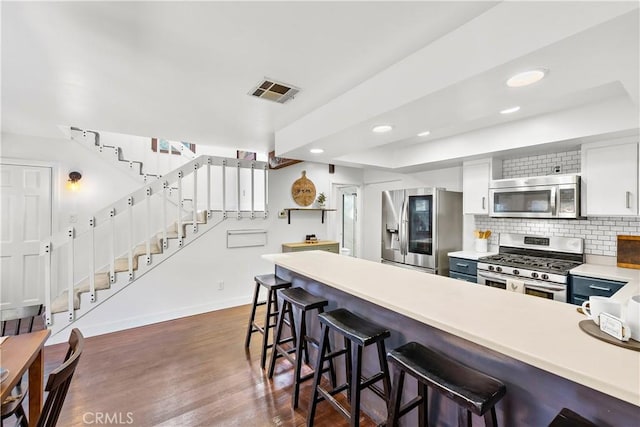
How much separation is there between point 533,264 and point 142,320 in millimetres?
4599

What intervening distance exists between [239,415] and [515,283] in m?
2.88

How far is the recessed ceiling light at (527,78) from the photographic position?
4.86ft

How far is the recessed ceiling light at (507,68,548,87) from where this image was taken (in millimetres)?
1482

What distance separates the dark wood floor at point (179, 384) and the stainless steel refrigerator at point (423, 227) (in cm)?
240

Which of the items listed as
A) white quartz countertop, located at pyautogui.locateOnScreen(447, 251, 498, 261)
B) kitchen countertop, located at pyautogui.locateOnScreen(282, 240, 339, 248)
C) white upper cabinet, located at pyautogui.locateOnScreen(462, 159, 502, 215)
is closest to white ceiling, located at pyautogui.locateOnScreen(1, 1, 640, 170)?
white upper cabinet, located at pyautogui.locateOnScreen(462, 159, 502, 215)

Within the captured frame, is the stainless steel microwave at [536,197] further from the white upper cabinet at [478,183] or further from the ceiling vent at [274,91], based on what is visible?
the ceiling vent at [274,91]

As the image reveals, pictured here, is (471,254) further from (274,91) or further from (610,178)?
(274,91)

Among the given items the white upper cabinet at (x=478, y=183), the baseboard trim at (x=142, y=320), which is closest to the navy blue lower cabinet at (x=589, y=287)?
the white upper cabinet at (x=478, y=183)

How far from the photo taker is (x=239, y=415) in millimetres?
1957

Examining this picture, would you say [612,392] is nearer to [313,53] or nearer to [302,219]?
[313,53]

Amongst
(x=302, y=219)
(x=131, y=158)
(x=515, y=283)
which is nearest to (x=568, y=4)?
(x=515, y=283)

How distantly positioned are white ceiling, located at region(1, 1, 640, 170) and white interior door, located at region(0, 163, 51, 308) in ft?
3.27

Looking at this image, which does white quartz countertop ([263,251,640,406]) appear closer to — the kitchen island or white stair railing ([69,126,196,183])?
the kitchen island

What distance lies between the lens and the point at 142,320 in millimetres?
3535
